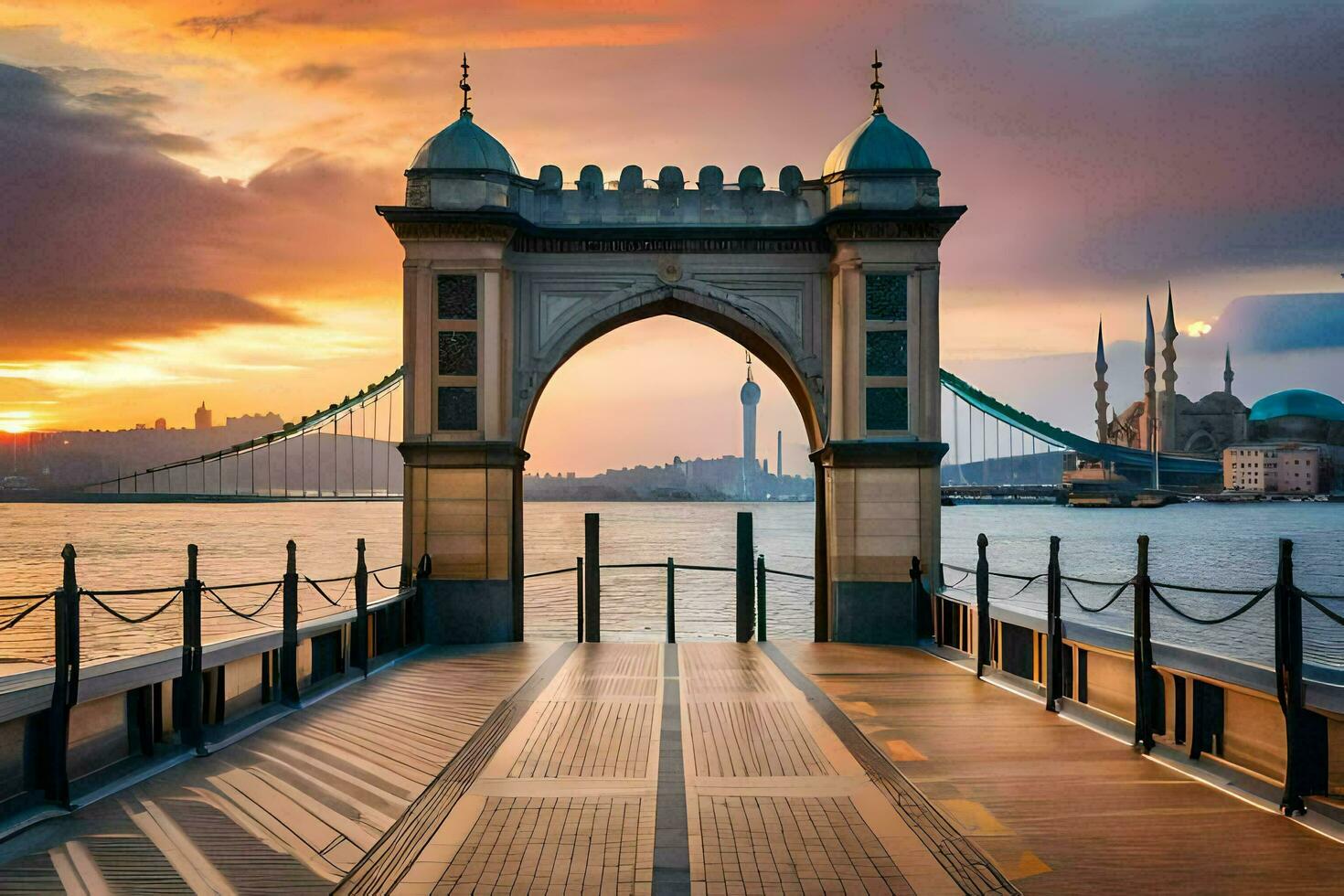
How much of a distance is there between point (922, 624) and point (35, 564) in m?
74.0

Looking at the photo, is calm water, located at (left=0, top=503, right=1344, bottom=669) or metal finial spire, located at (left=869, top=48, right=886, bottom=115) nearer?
metal finial spire, located at (left=869, top=48, right=886, bottom=115)

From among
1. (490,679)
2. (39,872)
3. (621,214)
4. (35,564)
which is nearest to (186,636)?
A: (39,872)

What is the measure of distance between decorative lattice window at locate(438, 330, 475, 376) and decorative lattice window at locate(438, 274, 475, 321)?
0.68 feet

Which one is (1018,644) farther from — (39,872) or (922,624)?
(39,872)

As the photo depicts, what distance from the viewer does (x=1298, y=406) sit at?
141 m

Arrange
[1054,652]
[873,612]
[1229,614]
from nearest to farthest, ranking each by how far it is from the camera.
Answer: [1229,614]
[1054,652]
[873,612]

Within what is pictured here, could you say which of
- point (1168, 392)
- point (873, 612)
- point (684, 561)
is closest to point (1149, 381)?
point (1168, 392)

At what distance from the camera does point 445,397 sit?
49.3ft

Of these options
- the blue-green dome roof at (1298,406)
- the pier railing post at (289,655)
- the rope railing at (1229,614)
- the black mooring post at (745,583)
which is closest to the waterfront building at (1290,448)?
the blue-green dome roof at (1298,406)

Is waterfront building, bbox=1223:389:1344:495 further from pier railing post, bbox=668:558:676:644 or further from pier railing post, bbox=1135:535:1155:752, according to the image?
pier railing post, bbox=1135:535:1155:752

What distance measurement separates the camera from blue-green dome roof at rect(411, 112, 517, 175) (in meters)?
15.1

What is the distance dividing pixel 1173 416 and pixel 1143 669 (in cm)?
13630

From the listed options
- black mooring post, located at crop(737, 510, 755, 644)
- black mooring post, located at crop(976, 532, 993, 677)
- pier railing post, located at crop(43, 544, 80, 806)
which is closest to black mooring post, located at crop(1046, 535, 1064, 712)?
black mooring post, located at crop(976, 532, 993, 677)

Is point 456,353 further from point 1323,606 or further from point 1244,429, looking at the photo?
point 1244,429
